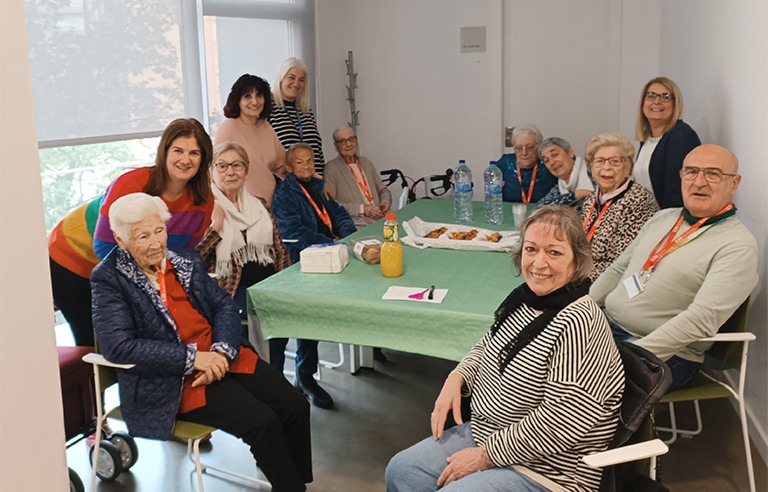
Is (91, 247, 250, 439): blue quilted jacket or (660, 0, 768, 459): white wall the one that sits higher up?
(660, 0, 768, 459): white wall

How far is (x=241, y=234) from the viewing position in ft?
11.1

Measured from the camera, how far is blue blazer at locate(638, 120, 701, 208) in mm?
3459

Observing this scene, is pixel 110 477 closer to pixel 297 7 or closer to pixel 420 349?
pixel 420 349

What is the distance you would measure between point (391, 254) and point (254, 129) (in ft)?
5.63

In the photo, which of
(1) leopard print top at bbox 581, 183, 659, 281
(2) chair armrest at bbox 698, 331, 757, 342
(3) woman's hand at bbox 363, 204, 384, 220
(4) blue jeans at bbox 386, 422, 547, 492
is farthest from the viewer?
(3) woman's hand at bbox 363, 204, 384, 220

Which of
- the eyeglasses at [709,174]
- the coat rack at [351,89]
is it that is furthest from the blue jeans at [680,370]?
the coat rack at [351,89]

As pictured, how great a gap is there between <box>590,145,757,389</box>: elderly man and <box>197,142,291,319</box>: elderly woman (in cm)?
166

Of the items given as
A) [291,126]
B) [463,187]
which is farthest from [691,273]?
[291,126]

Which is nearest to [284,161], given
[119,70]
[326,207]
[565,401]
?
[326,207]

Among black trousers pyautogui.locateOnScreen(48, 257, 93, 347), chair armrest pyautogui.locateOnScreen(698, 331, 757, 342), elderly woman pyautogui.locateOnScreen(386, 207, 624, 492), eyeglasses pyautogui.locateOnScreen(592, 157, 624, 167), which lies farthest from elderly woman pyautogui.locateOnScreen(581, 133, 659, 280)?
black trousers pyautogui.locateOnScreen(48, 257, 93, 347)

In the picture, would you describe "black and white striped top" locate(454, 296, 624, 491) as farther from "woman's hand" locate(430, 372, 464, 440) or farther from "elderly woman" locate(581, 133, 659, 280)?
"elderly woman" locate(581, 133, 659, 280)

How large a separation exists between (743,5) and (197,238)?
263cm

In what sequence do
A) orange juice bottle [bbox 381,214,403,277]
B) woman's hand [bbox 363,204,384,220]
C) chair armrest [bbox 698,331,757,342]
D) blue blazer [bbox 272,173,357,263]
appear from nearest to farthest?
chair armrest [bbox 698,331,757,342]
orange juice bottle [bbox 381,214,403,277]
blue blazer [bbox 272,173,357,263]
woman's hand [bbox 363,204,384,220]

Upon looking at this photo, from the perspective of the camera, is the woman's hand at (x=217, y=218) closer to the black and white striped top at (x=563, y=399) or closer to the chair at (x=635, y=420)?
the black and white striped top at (x=563, y=399)
